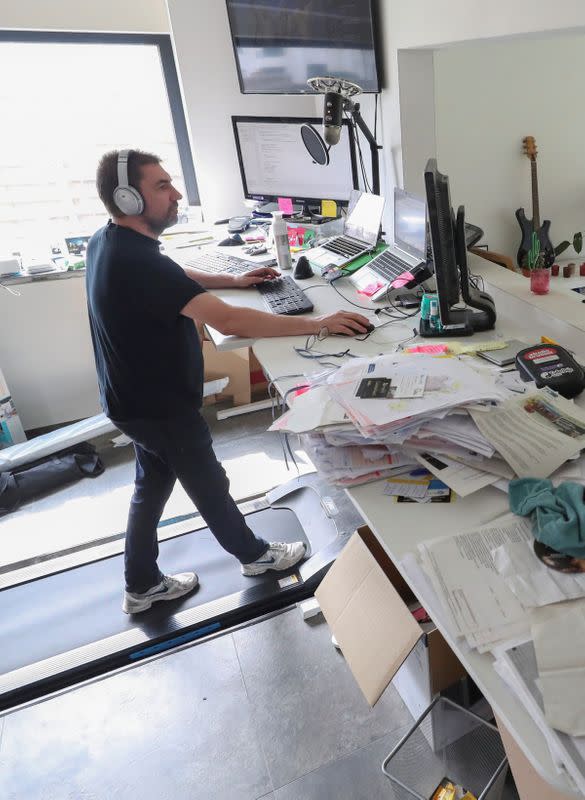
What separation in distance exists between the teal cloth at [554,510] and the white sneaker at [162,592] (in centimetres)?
131

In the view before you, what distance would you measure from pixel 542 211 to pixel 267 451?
2.64 m

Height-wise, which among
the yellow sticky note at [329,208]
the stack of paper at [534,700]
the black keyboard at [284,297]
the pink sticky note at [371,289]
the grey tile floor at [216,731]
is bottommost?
the grey tile floor at [216,731]

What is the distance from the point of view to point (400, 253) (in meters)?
2.12

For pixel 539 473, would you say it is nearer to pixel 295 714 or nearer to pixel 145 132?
pixel 295 714

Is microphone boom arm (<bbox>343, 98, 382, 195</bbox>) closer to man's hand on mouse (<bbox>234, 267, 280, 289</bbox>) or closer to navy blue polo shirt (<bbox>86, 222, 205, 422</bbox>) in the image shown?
man's hand on mouse (<bbox>234, 267, 280, 289</bbox>)

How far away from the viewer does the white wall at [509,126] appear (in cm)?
316

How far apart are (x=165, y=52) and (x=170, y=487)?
8.62 feet

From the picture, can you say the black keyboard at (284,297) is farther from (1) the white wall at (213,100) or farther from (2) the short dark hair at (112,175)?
(1) the white wall at (213,100)

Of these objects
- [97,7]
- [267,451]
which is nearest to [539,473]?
[267,451]

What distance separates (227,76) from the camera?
9.95 feet

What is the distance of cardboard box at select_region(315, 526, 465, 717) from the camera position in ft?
3.81

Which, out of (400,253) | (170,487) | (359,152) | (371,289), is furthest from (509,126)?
(170,487)

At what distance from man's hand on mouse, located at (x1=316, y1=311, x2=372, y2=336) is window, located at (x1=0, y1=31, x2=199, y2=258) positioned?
1909 mm

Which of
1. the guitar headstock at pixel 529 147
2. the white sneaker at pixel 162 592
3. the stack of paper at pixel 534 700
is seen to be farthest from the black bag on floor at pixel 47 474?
the guitar headstock at pixel 529 147
